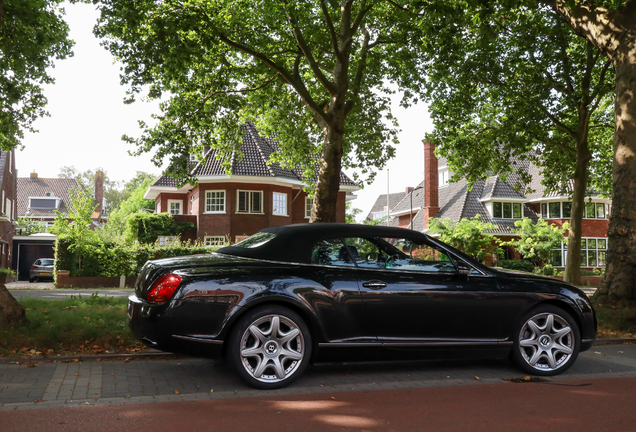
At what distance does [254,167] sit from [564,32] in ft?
60.5

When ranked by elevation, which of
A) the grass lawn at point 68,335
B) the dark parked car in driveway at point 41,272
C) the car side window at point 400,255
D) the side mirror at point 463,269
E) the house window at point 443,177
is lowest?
the dark parked car in driveway at point 41,272

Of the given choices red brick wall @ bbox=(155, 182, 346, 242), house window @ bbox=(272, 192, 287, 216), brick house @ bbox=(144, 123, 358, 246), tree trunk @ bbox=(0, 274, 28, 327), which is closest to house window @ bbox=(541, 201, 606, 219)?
red brick wall @ bbox=(155, 182, 346, 242)

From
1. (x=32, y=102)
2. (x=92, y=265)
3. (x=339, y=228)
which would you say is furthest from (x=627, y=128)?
(x=92, y=265)

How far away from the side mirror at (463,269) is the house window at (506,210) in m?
39.4

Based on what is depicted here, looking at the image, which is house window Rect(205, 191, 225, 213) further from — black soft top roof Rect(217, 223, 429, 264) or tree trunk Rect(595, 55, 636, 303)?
black soft top roof Rect(217, 223, 429, 264)

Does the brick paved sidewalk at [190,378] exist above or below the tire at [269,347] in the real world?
below

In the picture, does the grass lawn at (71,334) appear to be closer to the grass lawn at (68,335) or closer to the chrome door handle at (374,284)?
the grass lawn at (68,335)

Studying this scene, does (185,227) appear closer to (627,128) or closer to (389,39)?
(389,39)

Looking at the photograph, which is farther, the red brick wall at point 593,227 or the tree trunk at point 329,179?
the red brick wall at point 593,227

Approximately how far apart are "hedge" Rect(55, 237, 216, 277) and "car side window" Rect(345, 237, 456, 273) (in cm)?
1954

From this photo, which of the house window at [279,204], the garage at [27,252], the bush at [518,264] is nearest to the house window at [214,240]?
the house window at [279,204]

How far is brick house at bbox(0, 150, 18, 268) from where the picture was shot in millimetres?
42812

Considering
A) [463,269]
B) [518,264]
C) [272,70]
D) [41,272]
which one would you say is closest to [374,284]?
[463,269]

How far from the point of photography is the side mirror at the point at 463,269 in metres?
6.43
